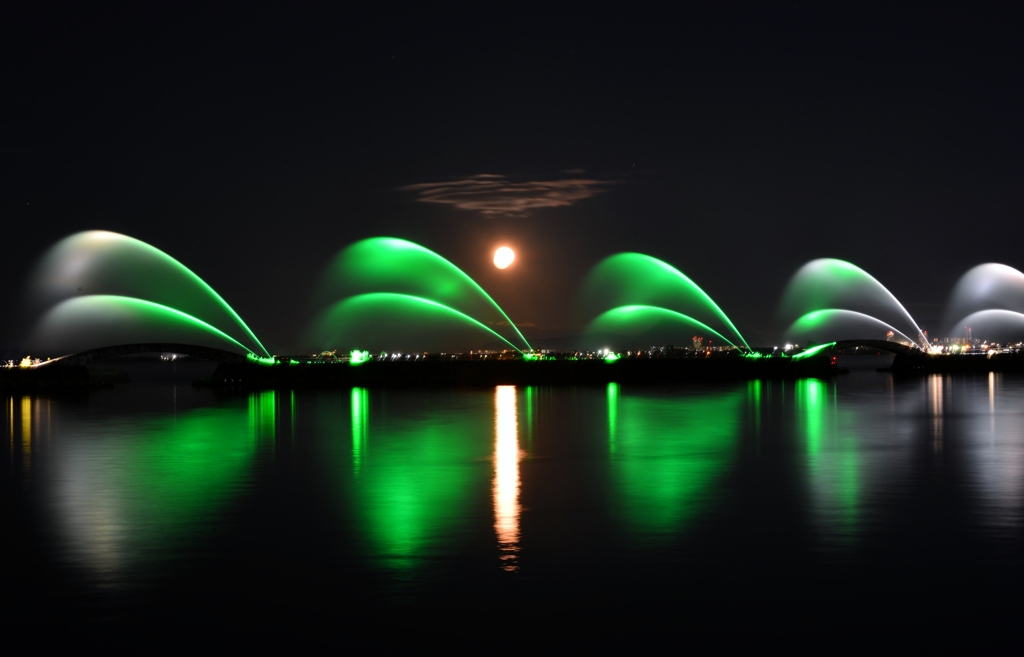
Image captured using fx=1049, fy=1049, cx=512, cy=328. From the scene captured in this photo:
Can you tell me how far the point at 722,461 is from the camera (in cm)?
2702

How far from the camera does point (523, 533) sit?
1684 cm

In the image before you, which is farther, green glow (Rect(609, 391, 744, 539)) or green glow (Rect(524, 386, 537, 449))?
green glow (Rect(524, 386, 537, 449))

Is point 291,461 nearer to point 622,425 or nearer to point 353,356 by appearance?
point 622,425

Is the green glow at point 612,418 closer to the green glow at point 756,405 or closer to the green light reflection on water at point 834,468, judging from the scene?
the green glow at point 756,405

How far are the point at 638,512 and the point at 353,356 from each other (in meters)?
85.8

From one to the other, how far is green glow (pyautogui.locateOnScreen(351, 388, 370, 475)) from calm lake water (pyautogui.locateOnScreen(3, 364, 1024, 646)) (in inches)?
10.2

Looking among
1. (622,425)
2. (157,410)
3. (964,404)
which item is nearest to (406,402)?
(157,410)

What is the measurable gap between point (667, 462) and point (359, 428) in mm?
15502

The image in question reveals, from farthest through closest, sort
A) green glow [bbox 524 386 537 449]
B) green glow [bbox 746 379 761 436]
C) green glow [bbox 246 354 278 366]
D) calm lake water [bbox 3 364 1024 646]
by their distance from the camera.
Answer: green glow [bbox 246 354 278 366] → green glow [bbox 746 379 761 436] → green glow [bbox 524 386 537 449] → calm lake water [bbox 3 364 1024 646]

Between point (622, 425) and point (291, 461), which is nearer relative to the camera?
point (291, 461)

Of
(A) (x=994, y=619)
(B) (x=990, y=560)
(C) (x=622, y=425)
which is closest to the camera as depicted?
(A) (x=994, y=619)

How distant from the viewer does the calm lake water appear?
1206 cm

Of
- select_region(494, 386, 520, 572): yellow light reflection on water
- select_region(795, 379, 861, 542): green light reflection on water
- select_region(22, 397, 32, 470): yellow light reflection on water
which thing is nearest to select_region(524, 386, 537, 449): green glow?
select_region(494, 386, 520, 572): yellow light reflection on water

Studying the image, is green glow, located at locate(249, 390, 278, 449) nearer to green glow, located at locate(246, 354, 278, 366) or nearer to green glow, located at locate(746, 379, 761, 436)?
green glow, located at locate(746, 379, 761, 436)
